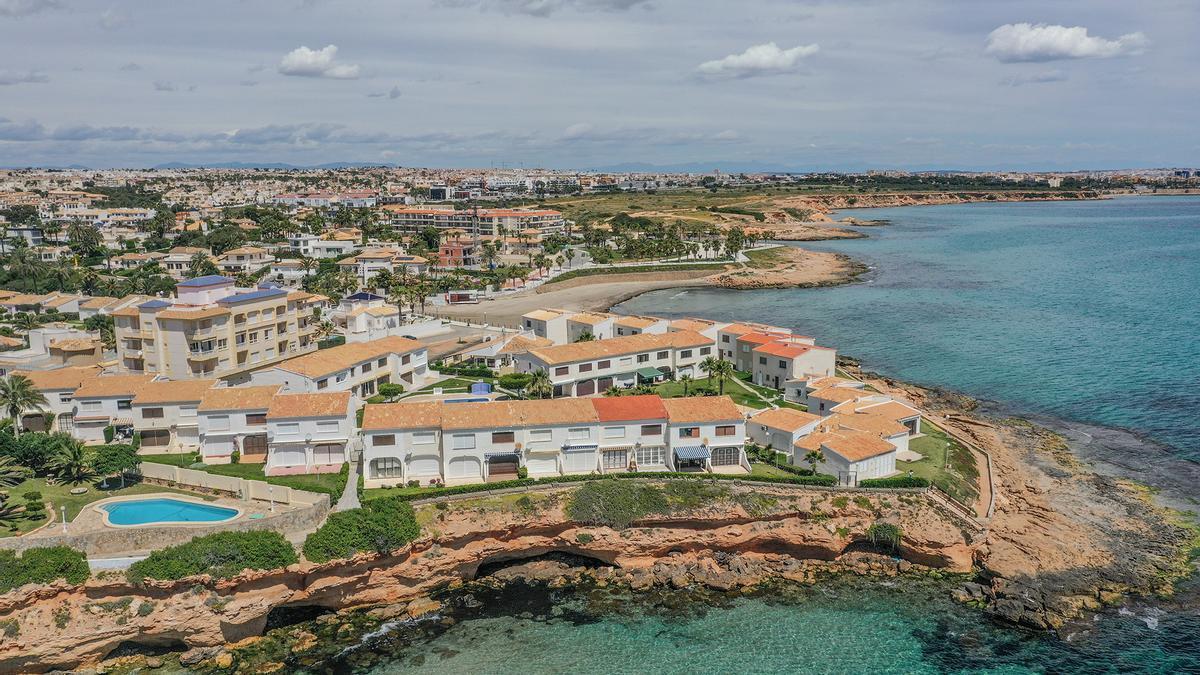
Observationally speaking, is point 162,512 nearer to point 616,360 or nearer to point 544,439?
point 544,439

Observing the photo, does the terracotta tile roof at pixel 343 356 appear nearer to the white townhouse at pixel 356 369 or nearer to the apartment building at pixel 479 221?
the white townhouse at pixel 356 369

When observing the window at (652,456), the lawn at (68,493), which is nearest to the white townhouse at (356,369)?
the lawn at (68,493)

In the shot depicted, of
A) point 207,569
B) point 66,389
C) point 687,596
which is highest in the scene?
point 66,389

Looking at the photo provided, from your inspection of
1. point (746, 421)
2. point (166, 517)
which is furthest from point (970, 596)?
point (166, 517)

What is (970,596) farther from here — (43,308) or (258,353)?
(43,308)

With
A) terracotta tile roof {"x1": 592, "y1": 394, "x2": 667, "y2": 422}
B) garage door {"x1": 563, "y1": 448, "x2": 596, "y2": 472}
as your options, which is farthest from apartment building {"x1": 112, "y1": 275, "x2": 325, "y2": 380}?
terracotta tile roof {"x1": 592, "y1": 394, "x2": 667, "y2": 422}

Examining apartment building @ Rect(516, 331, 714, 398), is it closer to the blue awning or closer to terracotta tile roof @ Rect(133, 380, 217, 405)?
the blue awning

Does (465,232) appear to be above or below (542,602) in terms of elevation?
above
